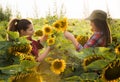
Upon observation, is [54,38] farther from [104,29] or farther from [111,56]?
[111,56]

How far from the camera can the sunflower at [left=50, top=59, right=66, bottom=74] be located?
8.46 ft

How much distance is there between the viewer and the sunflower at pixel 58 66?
258 centimetres

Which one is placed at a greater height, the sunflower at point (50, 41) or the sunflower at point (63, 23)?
the sunflower at point (63, 23)

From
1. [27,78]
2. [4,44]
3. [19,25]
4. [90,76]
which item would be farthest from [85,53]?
[19,25]

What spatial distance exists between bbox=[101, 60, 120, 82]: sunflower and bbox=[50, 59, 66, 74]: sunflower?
91 centimetres

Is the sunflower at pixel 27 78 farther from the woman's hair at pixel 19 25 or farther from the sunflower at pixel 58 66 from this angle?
the woman's hair at pixel 19 25

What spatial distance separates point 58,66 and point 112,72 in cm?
100

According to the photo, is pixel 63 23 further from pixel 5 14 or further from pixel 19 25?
pixel 5 14

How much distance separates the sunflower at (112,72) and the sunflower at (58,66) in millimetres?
907

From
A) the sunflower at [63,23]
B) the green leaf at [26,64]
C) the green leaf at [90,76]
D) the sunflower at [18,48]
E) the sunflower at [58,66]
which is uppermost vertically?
the green leaf at [26,64]

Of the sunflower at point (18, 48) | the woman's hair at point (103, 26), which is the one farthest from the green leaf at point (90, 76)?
the woman's hair at point (103, 26)

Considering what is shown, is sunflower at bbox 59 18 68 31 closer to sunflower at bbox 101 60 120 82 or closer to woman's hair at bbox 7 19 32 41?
woman's hair at bbox 7 19 32 41

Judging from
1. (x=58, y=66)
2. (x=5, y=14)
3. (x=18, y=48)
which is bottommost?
(x=5, y=14)

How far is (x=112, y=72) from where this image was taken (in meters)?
1.64
